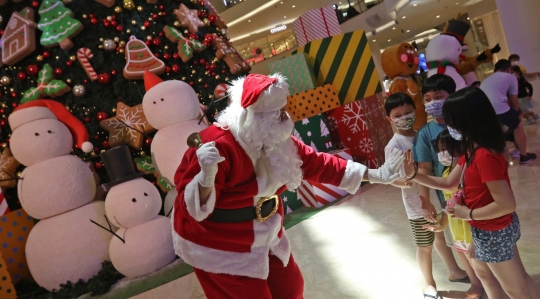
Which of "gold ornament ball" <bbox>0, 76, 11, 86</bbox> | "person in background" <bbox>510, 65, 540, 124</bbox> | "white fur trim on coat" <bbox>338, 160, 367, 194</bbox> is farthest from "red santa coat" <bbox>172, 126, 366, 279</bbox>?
"person in background" <bbox>510, 65, 540, 124</bbox>

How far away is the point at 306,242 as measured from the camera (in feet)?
12.1

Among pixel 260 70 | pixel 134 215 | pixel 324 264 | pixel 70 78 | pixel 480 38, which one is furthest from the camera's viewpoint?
pixel 260 70

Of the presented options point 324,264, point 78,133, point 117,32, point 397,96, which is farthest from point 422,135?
point 117,32

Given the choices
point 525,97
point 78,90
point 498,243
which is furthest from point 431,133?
point 525,97

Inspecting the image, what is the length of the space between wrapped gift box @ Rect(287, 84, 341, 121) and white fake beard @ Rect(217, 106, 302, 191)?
3274 millimetres

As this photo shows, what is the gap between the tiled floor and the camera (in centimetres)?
250

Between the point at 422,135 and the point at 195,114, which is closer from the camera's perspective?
the point at 422,135

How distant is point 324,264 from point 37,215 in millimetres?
2730

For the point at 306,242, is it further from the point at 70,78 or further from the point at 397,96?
the point at 70,78

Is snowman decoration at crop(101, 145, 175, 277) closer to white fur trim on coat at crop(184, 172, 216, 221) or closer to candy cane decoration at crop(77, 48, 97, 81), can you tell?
candy cane decoration at crop(77, 48, 97, 81)

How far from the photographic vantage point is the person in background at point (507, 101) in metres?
4.30

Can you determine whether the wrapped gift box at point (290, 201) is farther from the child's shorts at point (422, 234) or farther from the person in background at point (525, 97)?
the person in background at point (525, 97)

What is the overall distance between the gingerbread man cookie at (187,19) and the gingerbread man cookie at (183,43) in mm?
159

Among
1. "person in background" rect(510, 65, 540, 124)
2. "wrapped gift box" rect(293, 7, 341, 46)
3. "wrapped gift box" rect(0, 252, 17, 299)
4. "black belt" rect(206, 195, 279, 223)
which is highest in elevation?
"wrapped gift box" rect(293, 7, 341, 46)
